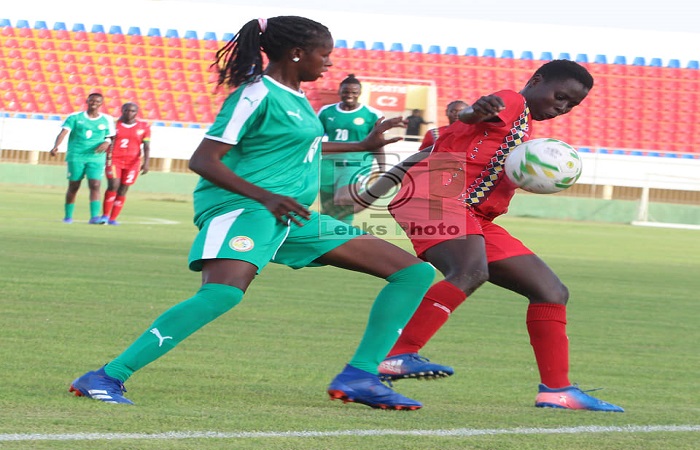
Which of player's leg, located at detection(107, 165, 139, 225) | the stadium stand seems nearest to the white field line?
player's leg, located at detection(107, 165, 139, 225)

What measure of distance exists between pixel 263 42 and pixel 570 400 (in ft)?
7.33

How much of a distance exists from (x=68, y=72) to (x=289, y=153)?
34.0 m

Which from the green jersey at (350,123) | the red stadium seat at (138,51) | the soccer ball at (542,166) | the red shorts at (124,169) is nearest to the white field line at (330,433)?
the soccer ball at (542,166)

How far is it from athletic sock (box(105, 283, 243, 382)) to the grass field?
→ 0.59 feet

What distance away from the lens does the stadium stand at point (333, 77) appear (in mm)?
37219

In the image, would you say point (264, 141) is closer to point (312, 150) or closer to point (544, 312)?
point (312, 150)

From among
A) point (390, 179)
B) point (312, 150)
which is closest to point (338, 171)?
point (390, 179)

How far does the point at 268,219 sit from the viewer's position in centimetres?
500

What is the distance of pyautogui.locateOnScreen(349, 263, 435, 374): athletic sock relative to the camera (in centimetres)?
534

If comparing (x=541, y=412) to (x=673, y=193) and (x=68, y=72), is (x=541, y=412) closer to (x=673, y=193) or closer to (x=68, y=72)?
(x=673, y=193)

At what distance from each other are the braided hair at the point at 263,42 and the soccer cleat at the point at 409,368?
5.04 ft

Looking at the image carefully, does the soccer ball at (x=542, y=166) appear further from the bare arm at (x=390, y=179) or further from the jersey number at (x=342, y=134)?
the jersey number at (x=342, y=134)

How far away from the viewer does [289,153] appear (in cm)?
510

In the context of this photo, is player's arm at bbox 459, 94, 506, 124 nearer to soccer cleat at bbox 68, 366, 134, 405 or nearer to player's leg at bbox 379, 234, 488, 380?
player's leg at bbox 379, 234, 488, 380
